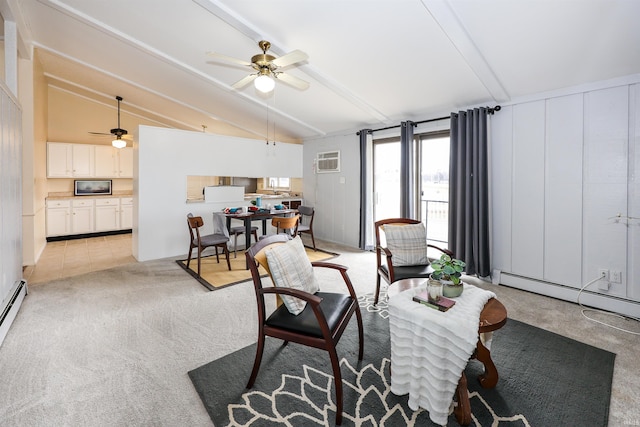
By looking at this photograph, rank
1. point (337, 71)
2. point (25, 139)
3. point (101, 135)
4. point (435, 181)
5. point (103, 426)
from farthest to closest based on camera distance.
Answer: point (101, 135) < point (435, 181) < point (25, 139) < point (337, 71) < point (103, 426)

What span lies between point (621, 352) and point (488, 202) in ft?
6.44

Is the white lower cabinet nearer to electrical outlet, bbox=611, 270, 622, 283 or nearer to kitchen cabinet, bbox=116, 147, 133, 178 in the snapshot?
kitchen cabinet, bbox=116, 147, 133, 178

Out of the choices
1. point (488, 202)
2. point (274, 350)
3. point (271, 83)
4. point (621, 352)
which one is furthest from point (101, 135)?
point (621, 352)

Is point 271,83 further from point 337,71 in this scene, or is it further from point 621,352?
point 621,352

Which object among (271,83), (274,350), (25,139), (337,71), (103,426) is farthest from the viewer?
(25,139)

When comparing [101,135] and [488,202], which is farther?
[101,135]

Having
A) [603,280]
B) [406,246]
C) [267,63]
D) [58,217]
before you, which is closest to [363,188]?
[406,246]

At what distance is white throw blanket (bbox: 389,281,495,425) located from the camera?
1622 millimetres

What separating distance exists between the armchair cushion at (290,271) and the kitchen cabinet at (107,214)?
21.2 feet

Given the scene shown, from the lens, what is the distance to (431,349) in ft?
5.52

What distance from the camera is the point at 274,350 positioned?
2318mm

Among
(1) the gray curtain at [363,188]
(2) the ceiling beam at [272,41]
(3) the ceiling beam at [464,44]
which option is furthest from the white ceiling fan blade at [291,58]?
(1) the gray curtain at [363,188]

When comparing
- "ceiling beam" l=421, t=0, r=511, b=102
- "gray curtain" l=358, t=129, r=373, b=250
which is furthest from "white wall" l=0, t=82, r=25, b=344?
"gray curtain" l=358, t=129, r=373, b=250

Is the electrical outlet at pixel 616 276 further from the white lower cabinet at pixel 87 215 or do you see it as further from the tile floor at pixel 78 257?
the white lower cabinet at pixel 87 215
